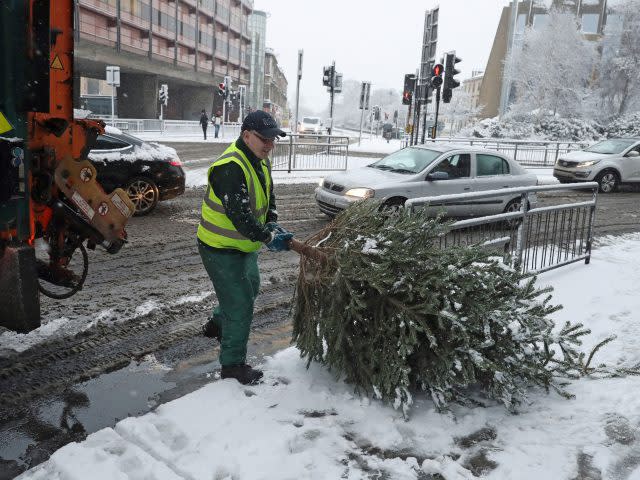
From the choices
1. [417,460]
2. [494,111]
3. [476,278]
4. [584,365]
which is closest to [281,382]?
[417,460]

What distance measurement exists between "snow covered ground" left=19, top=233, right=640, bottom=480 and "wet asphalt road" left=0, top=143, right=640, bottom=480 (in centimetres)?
29

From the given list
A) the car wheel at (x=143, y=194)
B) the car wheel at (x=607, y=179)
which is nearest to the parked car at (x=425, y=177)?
the car wheel at (x=143, y=194)

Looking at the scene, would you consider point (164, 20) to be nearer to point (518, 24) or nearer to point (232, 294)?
point (518, 24)

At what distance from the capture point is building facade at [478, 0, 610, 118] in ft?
211

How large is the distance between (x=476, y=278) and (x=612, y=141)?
57.9 feet

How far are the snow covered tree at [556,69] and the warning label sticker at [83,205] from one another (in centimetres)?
4859

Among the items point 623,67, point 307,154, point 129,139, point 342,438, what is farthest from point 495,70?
point 342,438

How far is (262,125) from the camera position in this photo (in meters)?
3.64

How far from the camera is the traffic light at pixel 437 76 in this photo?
1747cm

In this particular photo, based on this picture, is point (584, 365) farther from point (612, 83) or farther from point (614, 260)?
point (612, 83)

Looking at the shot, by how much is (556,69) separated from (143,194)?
4703 cm

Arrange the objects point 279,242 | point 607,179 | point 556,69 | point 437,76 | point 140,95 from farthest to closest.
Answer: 1. point 140,95
2. point 556,69
3. point 437,76
4. point 607,179
5. point 279,242

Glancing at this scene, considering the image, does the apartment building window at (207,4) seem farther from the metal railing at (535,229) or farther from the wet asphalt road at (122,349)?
the metal railing at (535,229)

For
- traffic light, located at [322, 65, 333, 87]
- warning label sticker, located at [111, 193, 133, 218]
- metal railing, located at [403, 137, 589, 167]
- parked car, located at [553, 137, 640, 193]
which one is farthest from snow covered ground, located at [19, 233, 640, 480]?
traffic light, located at [322, 65, 333, 87]
